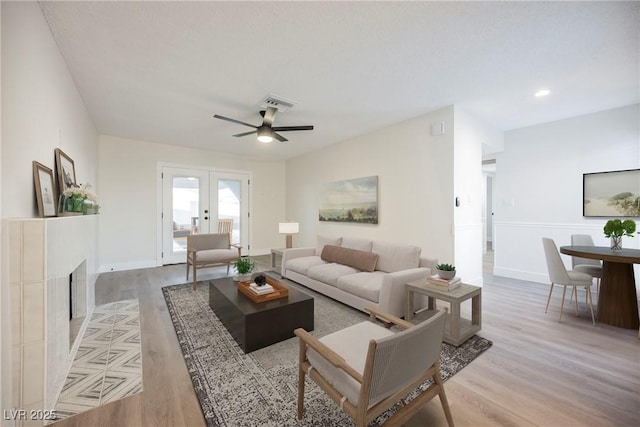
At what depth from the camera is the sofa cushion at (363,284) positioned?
2.82 metres

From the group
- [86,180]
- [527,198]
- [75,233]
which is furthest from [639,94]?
[86,180]

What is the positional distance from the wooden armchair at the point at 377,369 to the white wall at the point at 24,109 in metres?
1.61

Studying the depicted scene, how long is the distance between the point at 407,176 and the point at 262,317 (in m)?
3.09

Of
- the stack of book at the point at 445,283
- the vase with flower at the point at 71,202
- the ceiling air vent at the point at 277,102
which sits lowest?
the stack of book at the point at 445,283

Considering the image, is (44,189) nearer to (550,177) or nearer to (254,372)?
(254,372)

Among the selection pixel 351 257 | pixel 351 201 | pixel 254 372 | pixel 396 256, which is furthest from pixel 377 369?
pixel 351 201

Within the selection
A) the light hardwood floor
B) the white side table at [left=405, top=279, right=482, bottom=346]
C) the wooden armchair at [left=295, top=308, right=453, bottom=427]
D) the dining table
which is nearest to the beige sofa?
the white side table at [left=405, top=279, right=482, bottom=346]

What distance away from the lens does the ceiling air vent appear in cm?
324

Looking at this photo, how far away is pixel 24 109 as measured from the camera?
1635 millimetres

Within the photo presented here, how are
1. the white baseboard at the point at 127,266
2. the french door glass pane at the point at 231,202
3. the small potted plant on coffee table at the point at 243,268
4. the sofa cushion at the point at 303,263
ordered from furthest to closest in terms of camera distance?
the french door glass pane at the point at 231,202, the white baseboard at the point at 127,266, the sofa cushion at the point at 303,263, the small potted plant on coffee table at the point at 243,268

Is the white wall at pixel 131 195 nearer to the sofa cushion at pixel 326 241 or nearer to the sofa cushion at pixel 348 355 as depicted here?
the sofa cushion at pixel 326 241

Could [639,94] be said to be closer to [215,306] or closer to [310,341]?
[310,341]

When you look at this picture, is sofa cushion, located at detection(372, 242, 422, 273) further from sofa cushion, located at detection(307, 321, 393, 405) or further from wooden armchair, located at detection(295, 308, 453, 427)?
wooden armchair, located at detection(295, 308, 453, 427)

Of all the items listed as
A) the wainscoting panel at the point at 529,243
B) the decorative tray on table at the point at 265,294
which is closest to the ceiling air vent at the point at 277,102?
the decorative tray on table at the point at 265,294
